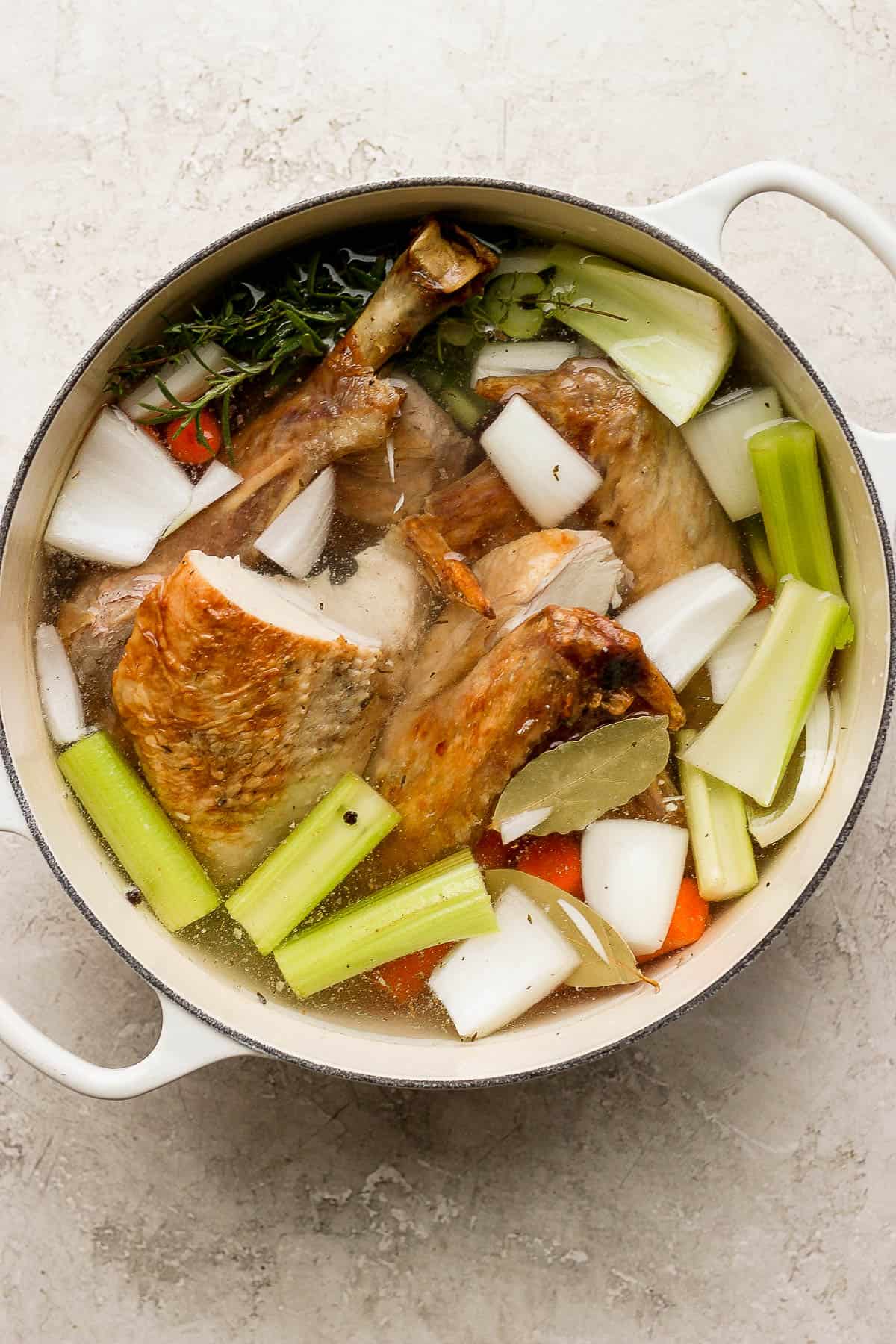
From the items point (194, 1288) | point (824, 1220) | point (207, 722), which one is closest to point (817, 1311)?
point (824, 1220)

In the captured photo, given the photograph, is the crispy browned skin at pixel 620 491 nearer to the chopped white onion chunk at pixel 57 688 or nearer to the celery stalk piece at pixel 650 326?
the celery stalk piece at pixel 650 326

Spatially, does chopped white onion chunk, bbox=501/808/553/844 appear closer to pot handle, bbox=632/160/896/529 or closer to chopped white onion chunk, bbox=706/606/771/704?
chopped white onion chunk, bbox=706/606/771/704

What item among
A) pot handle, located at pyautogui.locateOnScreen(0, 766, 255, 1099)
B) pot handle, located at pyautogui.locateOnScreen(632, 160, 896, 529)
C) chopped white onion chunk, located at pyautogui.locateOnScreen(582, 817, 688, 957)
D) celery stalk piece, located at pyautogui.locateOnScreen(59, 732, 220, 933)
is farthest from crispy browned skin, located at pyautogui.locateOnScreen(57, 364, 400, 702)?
chopped white onion chunk, located at pyautogui.locateOnScreen(582, 817, 688, 957)

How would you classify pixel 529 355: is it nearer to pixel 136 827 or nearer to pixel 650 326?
pixel 650 326

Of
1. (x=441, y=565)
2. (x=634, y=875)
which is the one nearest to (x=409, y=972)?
(x=634, y=875)

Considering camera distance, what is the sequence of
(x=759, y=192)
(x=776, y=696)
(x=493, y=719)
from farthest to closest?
(x=776, y=696), (x=493, y=719), (x=759, y=192)

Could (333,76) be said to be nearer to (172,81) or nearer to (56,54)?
(172,81)

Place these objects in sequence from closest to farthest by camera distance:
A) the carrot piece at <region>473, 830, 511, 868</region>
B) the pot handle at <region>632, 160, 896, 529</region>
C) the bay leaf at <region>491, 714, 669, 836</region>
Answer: the pot handle at <region>632, 160, 896, 529</region>, the bay leaf at <region>491, 714, 669, 836</region>, the carrot piece at <region>473, 830, 511, 868</region>

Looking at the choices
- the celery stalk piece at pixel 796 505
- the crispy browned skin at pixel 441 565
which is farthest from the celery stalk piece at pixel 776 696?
the crispy browned skin at pixel 441 565
